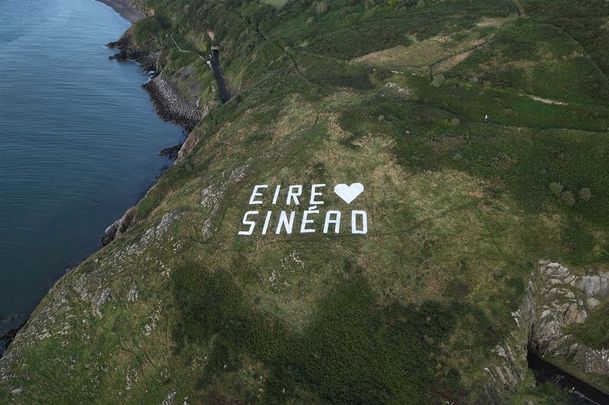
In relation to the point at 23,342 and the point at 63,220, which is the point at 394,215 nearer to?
the point at 23,342

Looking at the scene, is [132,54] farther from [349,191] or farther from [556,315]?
[556,315]

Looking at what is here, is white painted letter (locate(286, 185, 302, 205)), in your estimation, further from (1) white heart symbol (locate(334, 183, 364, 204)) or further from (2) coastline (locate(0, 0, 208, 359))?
(2) coastline (locate(0, 0, 208, 359))

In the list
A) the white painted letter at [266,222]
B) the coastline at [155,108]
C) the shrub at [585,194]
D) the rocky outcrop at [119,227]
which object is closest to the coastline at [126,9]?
the coastline at [155,108]

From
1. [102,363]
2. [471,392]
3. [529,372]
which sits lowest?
[529,372]

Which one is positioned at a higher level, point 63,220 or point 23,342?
point 23,342

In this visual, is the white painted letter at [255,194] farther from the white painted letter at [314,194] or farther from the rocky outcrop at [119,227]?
the rocky outcrop at [119,227]

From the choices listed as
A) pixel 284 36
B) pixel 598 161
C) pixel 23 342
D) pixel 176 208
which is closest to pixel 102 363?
pixel 23 342
